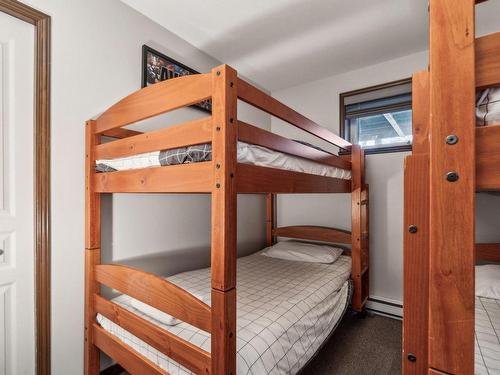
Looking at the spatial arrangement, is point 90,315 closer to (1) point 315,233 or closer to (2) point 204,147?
(2) point 204,147

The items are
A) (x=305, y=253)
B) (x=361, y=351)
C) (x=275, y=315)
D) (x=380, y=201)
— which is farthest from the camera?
(x=380, y=201)

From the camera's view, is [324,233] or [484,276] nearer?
[484,276]

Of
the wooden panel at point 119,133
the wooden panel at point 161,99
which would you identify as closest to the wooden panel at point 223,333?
the wooden panel at point 161,99

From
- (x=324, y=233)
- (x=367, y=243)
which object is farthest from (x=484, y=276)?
(x=324, y=233)

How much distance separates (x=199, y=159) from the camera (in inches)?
38.8

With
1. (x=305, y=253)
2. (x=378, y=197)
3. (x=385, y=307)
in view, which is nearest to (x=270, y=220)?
(x=305, y=253)

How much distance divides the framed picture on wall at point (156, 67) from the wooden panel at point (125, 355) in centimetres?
157

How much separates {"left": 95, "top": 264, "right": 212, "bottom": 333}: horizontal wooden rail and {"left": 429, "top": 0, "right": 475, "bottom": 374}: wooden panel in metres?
0.71

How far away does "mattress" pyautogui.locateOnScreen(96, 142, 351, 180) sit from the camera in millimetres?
999

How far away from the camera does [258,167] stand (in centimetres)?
108

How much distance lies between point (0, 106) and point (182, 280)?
1.37 meters

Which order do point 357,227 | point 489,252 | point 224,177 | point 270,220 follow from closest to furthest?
point 224,177, point 489,252, point 357,227, point 270,220

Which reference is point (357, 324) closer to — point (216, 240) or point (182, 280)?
point (182, 280)

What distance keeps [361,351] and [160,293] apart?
1.58 meters
